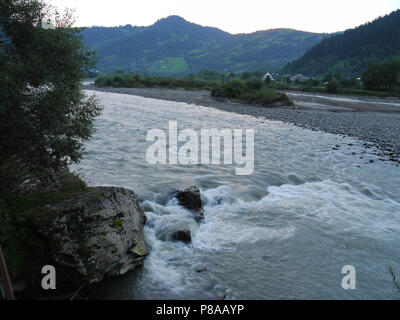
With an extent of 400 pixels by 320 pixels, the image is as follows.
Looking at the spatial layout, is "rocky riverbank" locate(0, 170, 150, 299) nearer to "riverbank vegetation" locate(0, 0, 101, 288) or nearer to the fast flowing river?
Answer: "riverbank vegetation" locate(0, 0, 101, 288)

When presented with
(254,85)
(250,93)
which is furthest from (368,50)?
(250,93)

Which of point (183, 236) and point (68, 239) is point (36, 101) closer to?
point (68, 239)

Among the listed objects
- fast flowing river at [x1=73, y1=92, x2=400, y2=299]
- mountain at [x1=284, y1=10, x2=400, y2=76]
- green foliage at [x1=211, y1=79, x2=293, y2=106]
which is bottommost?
fast flowing river at [x1=73, y1=92, x2=400, y2=299]

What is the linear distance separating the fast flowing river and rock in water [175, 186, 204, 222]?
0.38 metres

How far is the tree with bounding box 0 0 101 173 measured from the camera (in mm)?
8938

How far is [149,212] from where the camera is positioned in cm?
1190

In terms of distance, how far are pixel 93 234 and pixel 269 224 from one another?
23.5 ft

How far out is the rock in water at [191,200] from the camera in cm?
1234

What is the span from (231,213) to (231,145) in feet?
45.4

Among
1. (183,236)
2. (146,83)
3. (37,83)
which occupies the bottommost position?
(183,236)

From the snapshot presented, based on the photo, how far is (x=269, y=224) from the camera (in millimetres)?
12070

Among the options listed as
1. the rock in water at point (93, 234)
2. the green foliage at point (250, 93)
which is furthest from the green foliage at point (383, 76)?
the rock in water at point (93, 234)

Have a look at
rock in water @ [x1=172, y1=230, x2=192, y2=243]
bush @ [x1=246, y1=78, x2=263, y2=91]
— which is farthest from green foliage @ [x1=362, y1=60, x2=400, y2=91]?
rock in water @ [x1=172, y1=230, x2=192, y2=243]
